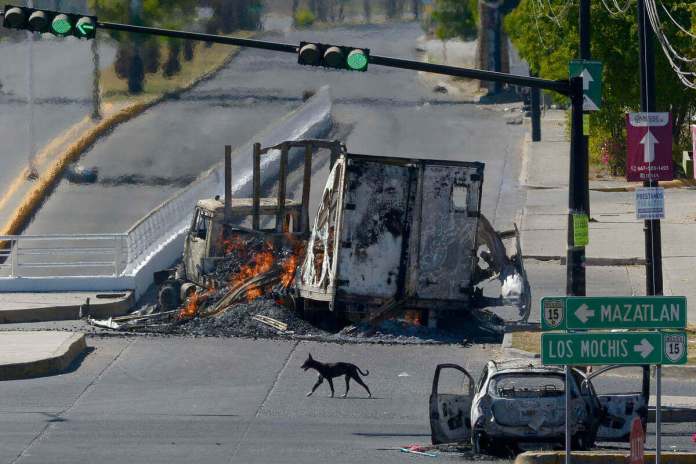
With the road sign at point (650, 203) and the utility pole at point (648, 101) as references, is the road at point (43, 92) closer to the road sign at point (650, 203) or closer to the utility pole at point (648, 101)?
the utility pole at point (648, 101)

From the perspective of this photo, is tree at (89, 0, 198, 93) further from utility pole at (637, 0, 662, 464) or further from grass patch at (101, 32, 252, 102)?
utility pole at (637, 0, 662, 464)

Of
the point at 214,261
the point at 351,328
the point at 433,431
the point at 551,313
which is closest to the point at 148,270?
the point at 214,261

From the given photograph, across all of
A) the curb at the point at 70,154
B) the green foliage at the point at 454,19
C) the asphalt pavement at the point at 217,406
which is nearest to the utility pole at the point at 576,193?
the asphalt pavement at the point at 217,406

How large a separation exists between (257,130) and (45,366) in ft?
115

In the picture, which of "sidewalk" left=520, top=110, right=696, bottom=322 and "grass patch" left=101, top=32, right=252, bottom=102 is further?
"grass patch" left=101, top=32, right=252, bottom=102

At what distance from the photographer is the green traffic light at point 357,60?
67.4 ft

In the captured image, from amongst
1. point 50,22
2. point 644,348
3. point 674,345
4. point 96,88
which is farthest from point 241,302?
point 96,88

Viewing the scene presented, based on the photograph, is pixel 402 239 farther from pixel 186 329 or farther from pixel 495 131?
pixel 495 131

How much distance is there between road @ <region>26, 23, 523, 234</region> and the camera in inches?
1752

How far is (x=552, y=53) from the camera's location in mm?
46156

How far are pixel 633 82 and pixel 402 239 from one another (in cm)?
2030

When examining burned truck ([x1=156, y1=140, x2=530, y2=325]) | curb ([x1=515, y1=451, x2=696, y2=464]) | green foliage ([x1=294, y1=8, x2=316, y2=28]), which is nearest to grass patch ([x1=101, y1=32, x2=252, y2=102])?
green foliage ([x1=294, y1=8, x2=316, y2=28])

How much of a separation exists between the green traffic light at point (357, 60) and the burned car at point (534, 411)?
5.46 metres

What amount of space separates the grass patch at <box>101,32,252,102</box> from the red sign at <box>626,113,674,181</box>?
38944mm
